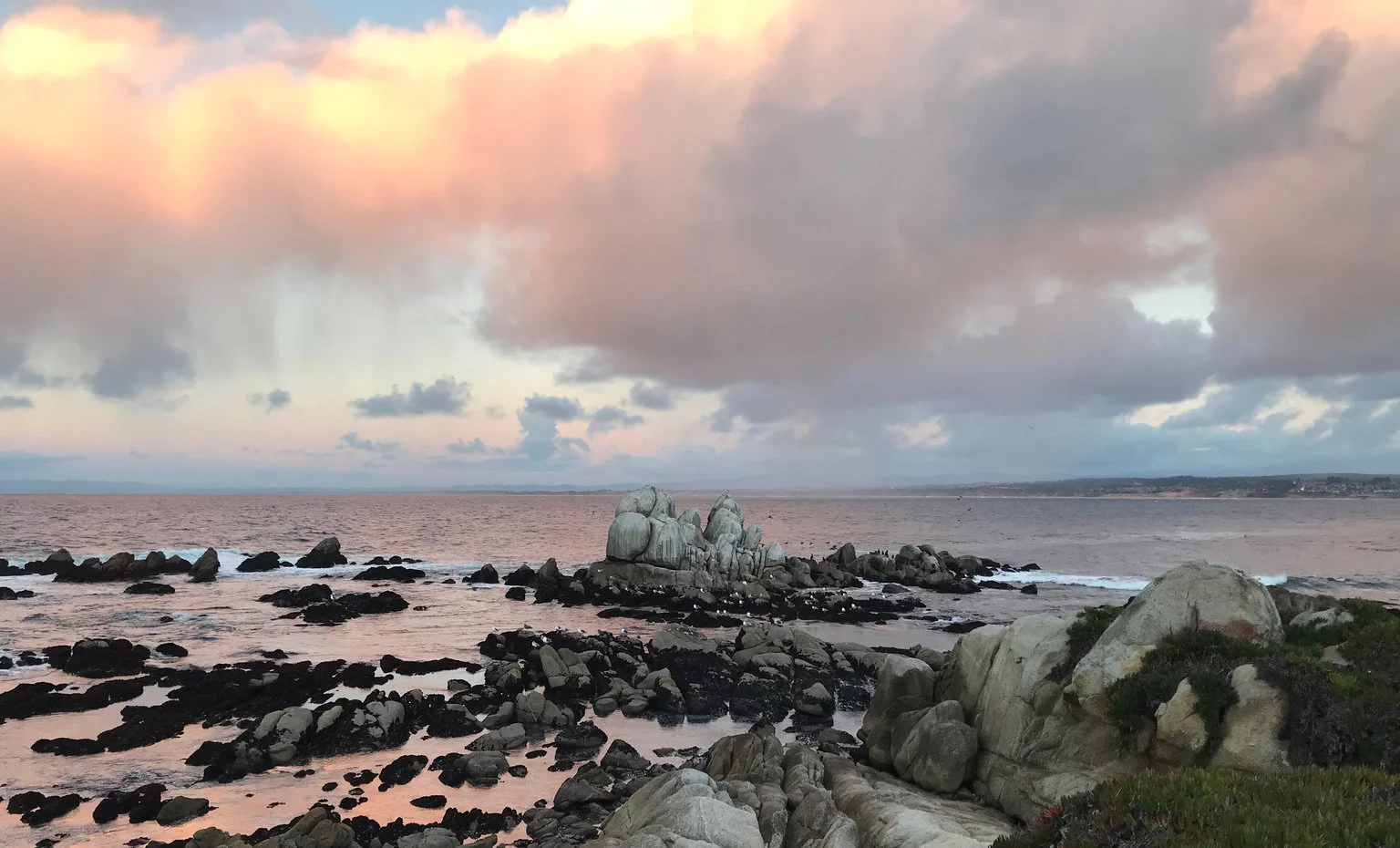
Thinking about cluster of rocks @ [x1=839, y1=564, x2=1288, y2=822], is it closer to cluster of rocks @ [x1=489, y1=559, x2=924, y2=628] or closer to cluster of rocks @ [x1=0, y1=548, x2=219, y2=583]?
cluster of rocks @ [x1=489, y1=559, x2=924, y2=628]

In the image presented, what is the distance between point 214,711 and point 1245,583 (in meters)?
35.0

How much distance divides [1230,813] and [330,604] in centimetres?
5621

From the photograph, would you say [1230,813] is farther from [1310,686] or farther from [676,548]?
[676,548]

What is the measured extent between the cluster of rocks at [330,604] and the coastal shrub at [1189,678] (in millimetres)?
46273

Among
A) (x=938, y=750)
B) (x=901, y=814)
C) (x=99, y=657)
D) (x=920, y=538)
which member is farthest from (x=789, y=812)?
(x=920, y=538)

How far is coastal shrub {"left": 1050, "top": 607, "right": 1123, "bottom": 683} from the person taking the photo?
19562 mm

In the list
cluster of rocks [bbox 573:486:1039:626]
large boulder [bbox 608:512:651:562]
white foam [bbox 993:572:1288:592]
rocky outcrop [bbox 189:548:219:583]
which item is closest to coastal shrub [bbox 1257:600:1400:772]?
→ cluster of rocks [bbox 573:486:1039:626]

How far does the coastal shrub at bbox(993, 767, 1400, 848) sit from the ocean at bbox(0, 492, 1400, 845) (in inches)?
670

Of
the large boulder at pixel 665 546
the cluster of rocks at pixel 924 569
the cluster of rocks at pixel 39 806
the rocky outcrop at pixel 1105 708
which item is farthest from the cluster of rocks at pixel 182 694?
the cluster of rocks at pixel 924 569

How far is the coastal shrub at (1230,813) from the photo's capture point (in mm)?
7340

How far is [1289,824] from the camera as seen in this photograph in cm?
761

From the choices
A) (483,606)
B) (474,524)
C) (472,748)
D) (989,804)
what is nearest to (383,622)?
(483,606)

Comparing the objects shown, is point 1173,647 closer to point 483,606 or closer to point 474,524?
point 483,606

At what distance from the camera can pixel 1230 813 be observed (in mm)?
7941
